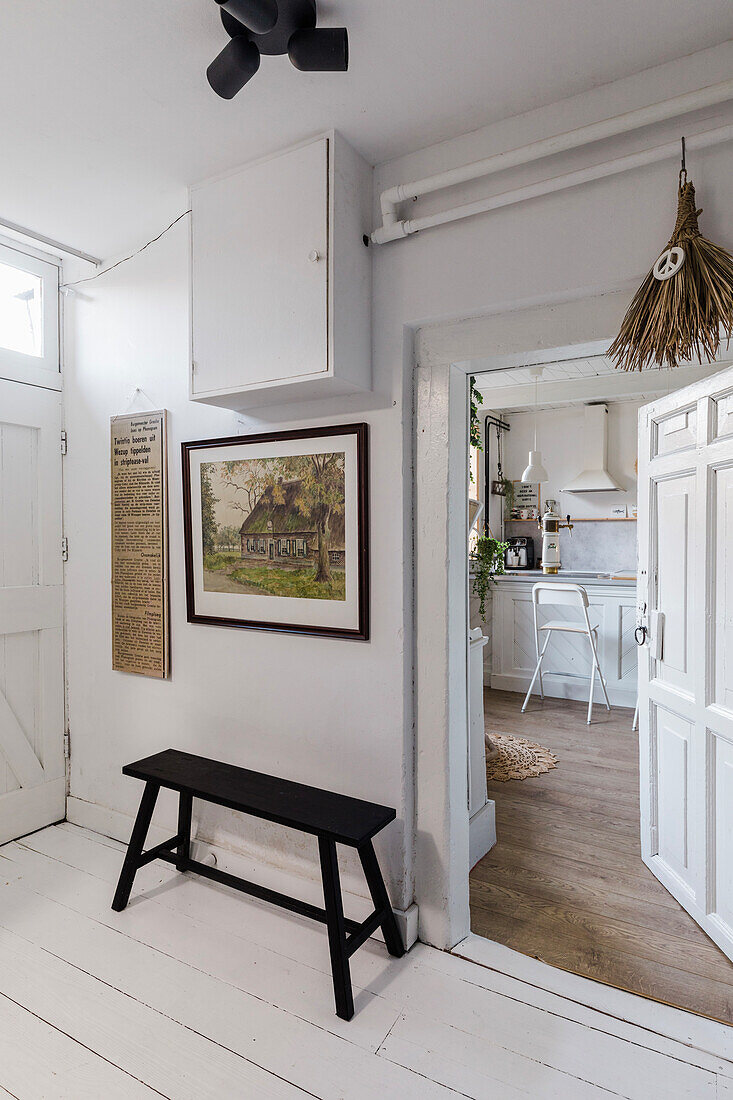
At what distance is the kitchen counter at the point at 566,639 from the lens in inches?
201

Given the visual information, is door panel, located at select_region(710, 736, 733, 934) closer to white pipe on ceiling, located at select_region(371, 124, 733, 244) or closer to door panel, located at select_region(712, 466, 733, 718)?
door panel, located at select_region(712, 466, 733, 718)

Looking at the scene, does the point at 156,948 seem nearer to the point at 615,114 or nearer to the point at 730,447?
the point at 730,447

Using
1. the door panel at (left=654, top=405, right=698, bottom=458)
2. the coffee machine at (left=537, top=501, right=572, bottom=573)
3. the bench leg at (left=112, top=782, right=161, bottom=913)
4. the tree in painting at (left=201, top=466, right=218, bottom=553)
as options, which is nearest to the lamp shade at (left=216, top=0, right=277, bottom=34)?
the tree in painting at (left=201, top=466, right=218, bottom=553)

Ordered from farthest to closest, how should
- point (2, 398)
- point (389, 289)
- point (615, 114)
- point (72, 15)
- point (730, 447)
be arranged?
point (2, 398) → point (389, 289) → point (730, 447) → point (615, 114) → point (72, 15)

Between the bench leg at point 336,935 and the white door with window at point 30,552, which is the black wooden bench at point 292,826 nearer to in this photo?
the bench leg at point 336,935

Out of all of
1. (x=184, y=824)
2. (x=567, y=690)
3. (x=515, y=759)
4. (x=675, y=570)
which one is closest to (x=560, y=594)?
(x=567, y=690)

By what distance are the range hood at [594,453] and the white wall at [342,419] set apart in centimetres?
443

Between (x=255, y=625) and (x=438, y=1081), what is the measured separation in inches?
56.4

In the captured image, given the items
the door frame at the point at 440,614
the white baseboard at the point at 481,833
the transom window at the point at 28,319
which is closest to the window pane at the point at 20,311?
the transom window at the point at 28,319

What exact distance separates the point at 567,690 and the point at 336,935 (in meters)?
4.03

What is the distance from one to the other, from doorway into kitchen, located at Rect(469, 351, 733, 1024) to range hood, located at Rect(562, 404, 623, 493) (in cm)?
1

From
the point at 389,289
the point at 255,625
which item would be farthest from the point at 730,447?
the point at 255,625

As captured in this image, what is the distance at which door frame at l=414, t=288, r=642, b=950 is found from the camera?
6.63ft

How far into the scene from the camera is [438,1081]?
5.05 ft
